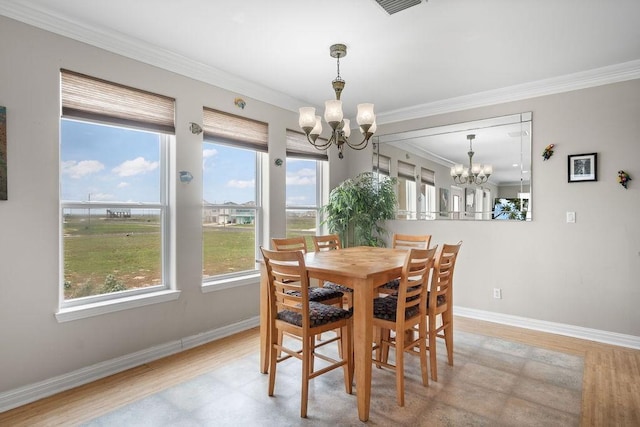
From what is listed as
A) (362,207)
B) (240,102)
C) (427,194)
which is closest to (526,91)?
(427,194)

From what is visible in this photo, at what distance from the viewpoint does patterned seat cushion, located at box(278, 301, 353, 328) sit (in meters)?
2.26

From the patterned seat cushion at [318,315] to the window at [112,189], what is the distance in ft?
4.75

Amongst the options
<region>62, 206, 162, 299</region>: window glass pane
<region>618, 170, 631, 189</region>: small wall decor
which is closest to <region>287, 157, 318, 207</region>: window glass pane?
<region>62, 206, 162, 299</region>: window glass pane

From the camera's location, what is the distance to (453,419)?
6.93ft

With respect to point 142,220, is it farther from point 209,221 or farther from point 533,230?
point 533,230

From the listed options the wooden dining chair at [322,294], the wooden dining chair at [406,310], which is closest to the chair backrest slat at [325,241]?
the wooden dining chair at [322,294]

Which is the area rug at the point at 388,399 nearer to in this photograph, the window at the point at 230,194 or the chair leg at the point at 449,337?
the chair leg at the point at 449,337

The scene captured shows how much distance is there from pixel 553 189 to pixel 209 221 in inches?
138

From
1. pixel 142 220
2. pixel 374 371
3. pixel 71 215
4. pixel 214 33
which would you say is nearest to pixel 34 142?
pixel 71 215

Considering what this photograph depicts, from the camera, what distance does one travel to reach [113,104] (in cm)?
274

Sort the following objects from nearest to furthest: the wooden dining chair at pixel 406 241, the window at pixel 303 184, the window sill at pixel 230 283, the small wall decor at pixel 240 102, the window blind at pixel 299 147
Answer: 1. the wooden dining chair at pixel 406 241
2. the window sill at pixel 230 283
3. the small wall decor at pixel 240 102
4. the window blind at pixel 299 147
5. the window at pixel 303 184

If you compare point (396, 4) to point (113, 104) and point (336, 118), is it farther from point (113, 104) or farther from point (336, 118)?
point (113, 104)

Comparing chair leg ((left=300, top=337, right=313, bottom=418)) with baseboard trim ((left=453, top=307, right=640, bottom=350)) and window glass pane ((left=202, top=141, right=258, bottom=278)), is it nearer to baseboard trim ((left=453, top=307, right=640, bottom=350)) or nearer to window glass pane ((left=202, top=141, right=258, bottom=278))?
window glass pane ((left=202, top=141, right=258, bottom=278))

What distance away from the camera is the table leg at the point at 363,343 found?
82.0 inches
